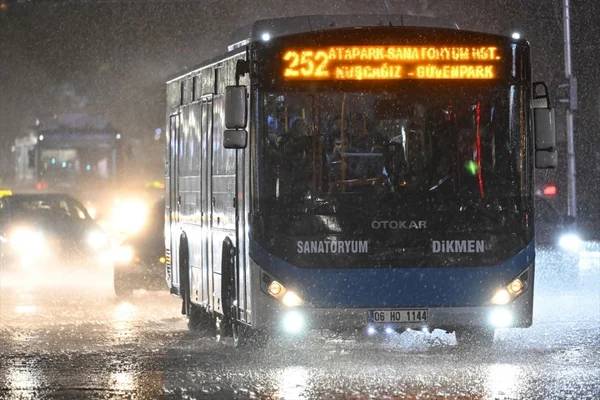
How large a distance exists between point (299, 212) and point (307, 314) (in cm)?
89

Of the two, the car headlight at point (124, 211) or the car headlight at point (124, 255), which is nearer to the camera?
the car headlight at point (124, 255)

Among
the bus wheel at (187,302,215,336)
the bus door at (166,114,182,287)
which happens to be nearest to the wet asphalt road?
the bus wheel at (187,302,215,336)

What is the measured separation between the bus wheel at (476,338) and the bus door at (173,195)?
4511 millimetres

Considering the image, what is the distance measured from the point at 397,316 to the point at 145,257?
32.2 ft

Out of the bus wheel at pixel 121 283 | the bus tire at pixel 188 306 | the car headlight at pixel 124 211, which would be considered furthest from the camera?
the car headlight at pixel 124 211

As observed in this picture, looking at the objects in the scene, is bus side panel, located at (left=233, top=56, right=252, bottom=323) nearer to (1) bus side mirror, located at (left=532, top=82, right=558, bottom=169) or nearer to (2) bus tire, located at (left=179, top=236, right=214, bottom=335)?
(1) bus side mirror, located at (left=532, top=82, right=558, bottom=169)

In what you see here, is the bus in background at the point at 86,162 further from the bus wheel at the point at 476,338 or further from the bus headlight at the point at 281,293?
the bus headlight at the point at 281,293

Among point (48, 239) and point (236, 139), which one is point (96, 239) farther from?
point (236, 139)

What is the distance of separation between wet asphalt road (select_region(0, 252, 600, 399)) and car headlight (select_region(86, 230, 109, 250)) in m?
10.5

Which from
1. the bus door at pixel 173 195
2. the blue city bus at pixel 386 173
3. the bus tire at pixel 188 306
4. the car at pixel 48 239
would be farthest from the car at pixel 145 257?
the blue city bus at pixel 386 173

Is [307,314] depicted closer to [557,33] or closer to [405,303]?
[405,303]

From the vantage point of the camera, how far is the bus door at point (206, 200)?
1703 cm

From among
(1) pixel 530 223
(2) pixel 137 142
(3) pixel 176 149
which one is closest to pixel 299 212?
(1) pixel 530 223

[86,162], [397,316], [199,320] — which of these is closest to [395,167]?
[397,316]
